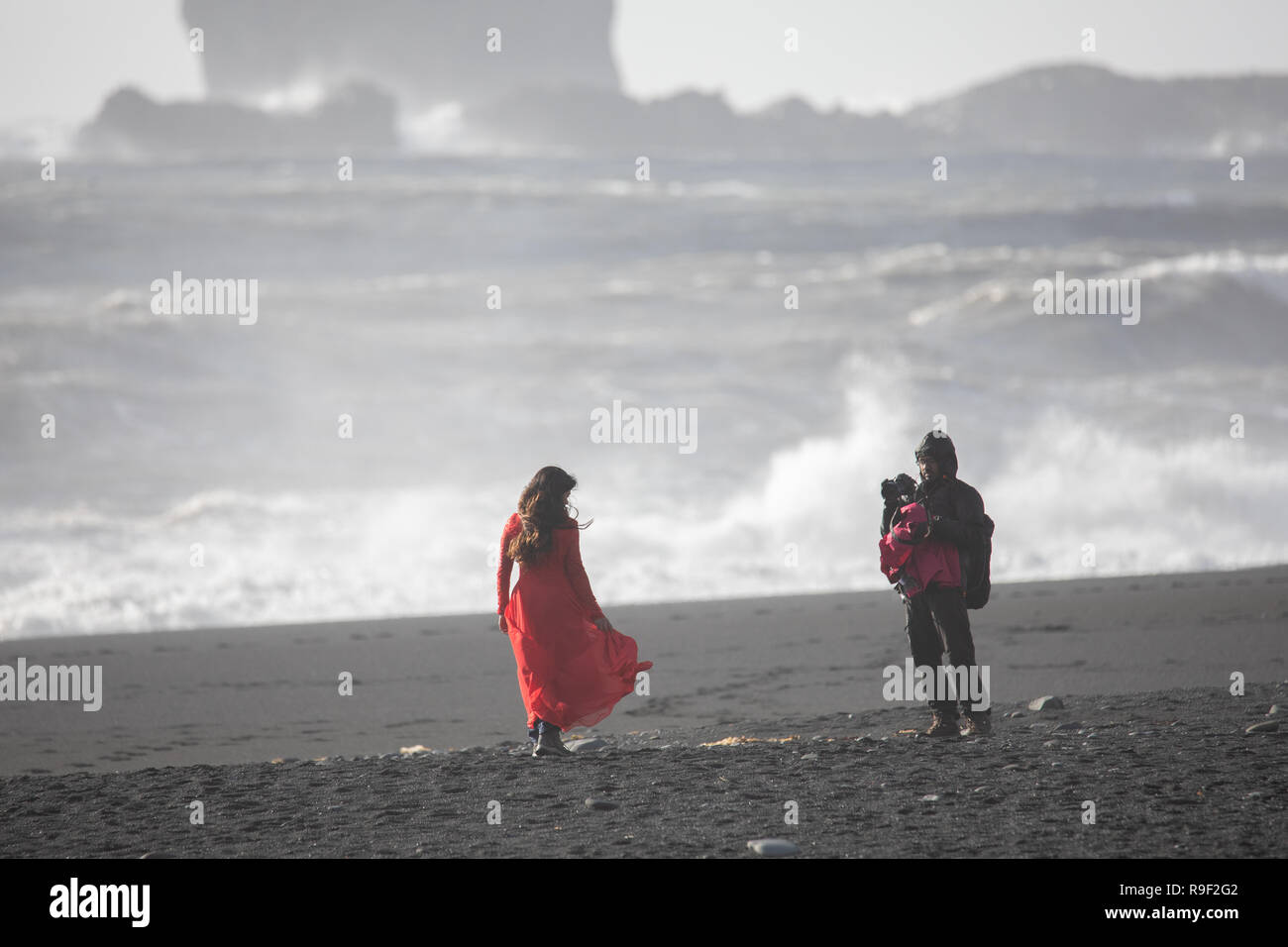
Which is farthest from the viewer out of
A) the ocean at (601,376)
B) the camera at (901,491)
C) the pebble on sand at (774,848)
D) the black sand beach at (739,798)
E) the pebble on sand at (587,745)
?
the ocean at (601,376)

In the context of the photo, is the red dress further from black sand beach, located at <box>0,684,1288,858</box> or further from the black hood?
the black hood

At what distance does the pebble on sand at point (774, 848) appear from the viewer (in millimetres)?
4133

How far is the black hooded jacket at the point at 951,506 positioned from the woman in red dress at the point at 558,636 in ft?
4.49

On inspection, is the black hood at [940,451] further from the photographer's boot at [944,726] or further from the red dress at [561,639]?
the red dress at [561,639]

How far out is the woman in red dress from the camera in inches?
231

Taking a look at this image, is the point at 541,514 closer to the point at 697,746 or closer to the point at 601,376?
the point at 697,746

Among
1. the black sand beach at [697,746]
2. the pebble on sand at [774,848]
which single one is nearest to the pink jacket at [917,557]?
the black sand beach at [697,746]

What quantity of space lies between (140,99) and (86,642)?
35.7 meters

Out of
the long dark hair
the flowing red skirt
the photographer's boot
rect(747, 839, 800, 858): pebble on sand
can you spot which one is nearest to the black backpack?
the photographer's boot

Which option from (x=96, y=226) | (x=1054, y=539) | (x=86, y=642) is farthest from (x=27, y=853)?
(x=96, y=226)

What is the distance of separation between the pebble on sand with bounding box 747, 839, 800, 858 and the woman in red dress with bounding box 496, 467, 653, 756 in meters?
1.78

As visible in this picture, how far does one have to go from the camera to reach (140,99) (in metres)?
41.9
